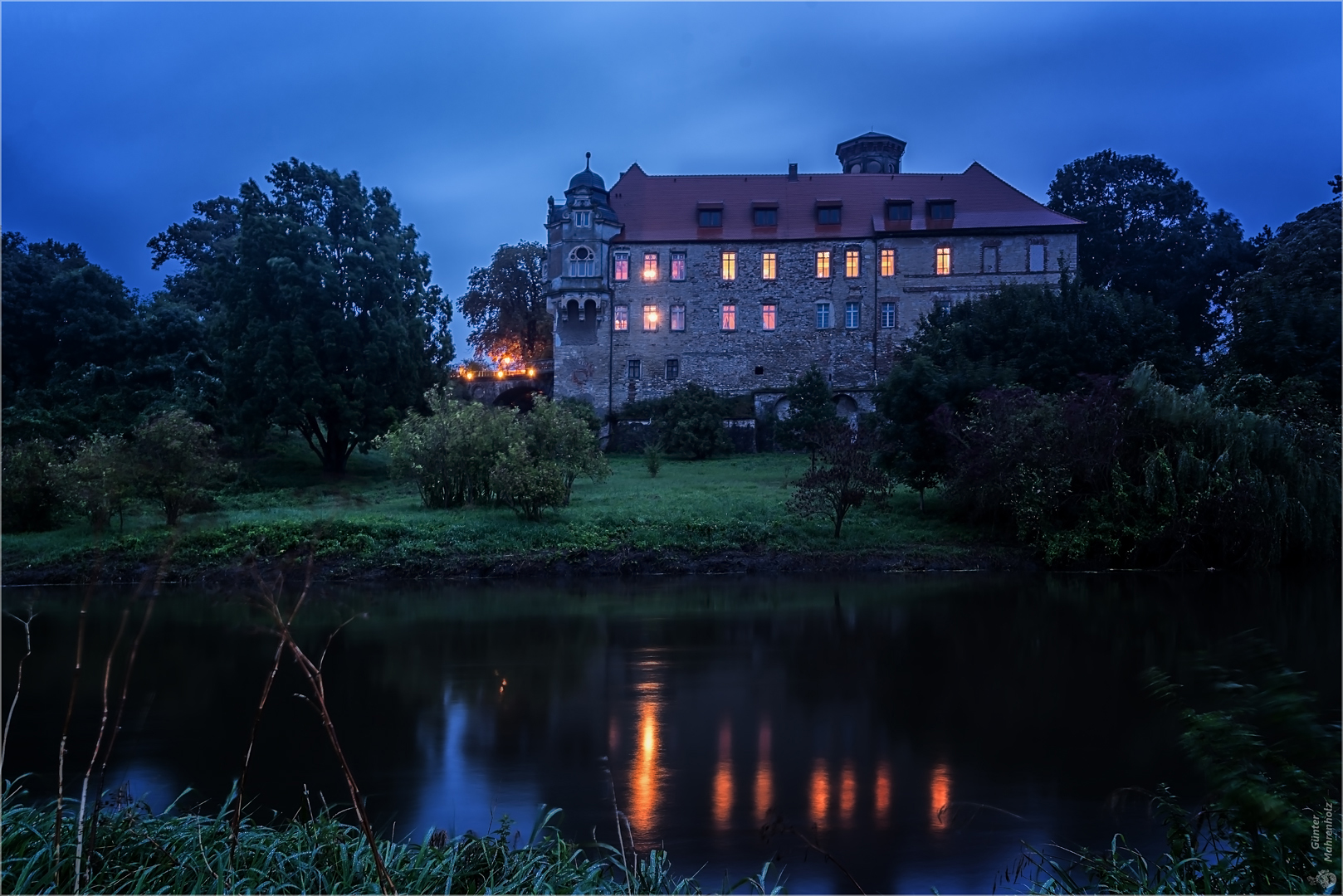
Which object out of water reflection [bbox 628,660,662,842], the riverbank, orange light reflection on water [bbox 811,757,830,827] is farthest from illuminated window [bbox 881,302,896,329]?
orange light reflection on water [bbox 811,757,830,827]

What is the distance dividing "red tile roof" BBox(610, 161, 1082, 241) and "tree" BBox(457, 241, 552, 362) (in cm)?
918

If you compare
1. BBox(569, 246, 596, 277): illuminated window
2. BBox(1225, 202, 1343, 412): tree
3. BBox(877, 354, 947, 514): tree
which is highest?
BBox(569, 246, 596, 277): illuminated window

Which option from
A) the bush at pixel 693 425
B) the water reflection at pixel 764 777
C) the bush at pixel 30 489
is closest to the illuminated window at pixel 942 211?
the bush at pixel 693 425

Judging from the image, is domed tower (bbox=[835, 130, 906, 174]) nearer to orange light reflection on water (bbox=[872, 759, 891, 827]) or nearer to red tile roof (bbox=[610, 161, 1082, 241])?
red tile roof (bbox=[610, 161, 1082, 241])

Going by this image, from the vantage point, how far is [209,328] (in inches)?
1344

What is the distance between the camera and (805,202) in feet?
155

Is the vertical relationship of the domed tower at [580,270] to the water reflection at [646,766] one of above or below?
above

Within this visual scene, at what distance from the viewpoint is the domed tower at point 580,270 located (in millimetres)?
45281

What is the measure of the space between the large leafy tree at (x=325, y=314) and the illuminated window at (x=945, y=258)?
2310 centimetres

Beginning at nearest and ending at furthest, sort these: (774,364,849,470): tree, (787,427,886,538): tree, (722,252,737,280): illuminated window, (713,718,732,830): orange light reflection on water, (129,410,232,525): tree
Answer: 1. (713,718,732,830): orange light reflection on water
2. (129,410,232,525): tree
3. (787,427,886,538): tree
4. (774,364,849,470): tree
5. (722,252,737,280): illuminated window

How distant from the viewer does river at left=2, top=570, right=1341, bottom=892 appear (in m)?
6.96

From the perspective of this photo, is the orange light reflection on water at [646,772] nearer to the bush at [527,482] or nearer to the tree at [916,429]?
the bush at [527,482]

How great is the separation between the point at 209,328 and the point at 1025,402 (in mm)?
27184

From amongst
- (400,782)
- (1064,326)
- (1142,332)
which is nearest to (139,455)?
(400,782)
